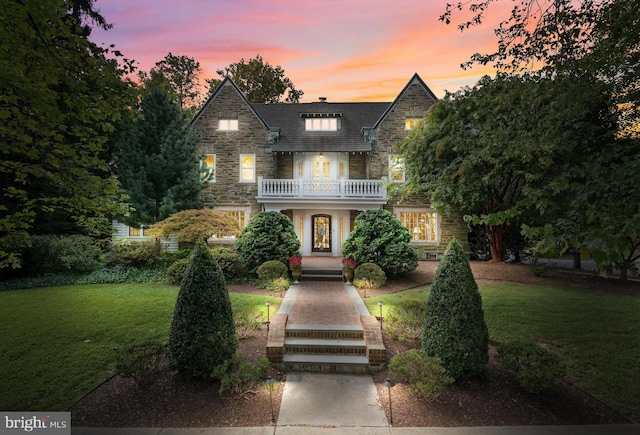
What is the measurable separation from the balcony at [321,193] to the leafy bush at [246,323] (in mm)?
9322

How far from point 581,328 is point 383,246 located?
6.65m

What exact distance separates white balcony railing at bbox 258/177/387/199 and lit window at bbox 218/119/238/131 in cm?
431

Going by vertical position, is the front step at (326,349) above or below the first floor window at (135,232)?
below

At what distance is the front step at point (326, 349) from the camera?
20.2 ft

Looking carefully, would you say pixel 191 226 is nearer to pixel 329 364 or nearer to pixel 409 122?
pixel 329 364

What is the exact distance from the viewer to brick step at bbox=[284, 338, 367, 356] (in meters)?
6.51

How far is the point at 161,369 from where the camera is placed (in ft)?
19.4

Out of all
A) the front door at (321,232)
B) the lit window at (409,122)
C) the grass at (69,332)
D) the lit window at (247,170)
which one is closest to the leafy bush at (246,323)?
the grass at (69,332)

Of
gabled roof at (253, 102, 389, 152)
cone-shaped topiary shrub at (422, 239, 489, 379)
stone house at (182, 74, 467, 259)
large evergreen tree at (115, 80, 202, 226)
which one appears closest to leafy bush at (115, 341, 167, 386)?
cone-shaped topiary shrub at (422, 239, 489, 379)

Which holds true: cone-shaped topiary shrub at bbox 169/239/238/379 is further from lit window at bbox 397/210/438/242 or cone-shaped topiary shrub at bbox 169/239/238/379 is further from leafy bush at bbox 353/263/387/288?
lit window at bbox 397/210/438/242

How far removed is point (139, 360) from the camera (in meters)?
5.16

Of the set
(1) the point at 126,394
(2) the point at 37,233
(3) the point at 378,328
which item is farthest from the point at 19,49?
(2) the point at 37,233

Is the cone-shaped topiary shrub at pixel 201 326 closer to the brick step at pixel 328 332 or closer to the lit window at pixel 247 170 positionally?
the brick step at pixel 328 332

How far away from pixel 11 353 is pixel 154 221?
7935 mm
